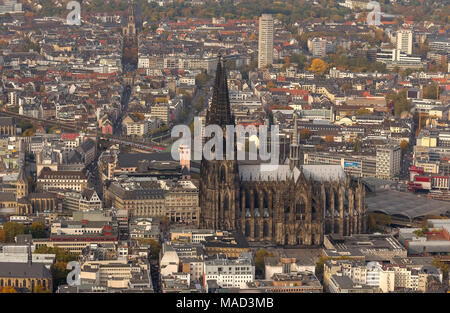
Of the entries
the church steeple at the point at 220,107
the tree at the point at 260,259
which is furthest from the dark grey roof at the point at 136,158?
the tree at the point at 260,259

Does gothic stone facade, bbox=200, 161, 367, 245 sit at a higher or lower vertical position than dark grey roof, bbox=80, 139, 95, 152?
higher

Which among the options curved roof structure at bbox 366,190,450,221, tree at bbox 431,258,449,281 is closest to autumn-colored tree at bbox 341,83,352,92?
curved roof structure at bbox 366,190,450,221

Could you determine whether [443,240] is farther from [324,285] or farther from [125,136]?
[125,136]

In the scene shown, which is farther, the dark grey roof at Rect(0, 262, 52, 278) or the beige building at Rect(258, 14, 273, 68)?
the beige building at Rect(258, 14, 273, 68)

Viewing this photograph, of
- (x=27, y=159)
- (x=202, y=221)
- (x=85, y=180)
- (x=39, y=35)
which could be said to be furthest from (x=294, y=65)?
(x=202, y=221)

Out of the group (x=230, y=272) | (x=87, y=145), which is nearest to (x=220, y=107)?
(x=230, y=272)

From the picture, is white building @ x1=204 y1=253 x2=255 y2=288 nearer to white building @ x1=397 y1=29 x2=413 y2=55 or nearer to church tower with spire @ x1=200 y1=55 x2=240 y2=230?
church tower with spire @ x1=200 y1=55 x2=240 y2=230

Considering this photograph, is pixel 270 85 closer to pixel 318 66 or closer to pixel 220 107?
pixel 318 66
